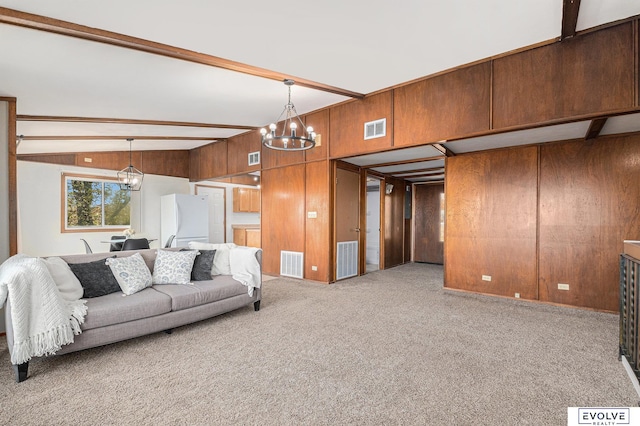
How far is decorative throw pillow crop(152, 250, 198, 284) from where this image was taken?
348 cm

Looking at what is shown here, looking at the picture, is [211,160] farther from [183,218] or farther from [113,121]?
[113,121]

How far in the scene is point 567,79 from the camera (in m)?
3.19

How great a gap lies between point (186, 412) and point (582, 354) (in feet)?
10.5

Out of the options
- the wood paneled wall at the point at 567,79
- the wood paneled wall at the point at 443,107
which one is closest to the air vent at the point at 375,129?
the wood paneled wall at the point at 443,107

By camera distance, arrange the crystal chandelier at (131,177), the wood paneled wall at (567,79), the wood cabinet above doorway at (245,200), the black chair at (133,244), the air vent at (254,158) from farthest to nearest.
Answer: the wood cabinet above doorway at (245,200), the crystal chandelier at (131,177), the air vent at (254,158), the black chair at (133,244), the wood paneled wall at (567,79)

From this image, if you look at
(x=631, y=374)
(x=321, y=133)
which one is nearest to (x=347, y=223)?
(x=321, y=133)

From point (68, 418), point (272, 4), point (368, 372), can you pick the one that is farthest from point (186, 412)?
point (272, 4)

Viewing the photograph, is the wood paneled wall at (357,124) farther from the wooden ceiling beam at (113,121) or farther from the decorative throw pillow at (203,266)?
the decorative throw pillow at (203,266)

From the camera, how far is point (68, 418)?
183 cm

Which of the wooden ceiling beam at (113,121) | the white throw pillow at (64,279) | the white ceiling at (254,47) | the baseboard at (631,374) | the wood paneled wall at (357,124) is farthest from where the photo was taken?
the wood paneled wall at (357,124)

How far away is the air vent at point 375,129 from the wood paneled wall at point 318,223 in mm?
945

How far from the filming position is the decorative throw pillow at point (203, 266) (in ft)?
12.1

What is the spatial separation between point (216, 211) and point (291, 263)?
399 centimetres

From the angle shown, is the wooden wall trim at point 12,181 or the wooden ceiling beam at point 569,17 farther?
the wooden wall trim at point 12,181
